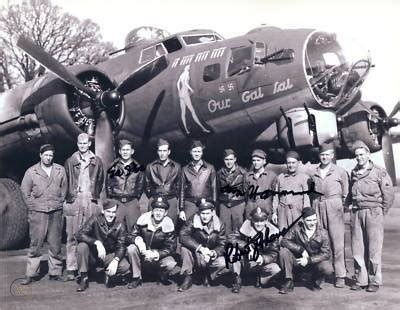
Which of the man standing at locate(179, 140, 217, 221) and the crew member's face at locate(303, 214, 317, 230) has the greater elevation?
the man standing at locate(179, 140, 217, 221)

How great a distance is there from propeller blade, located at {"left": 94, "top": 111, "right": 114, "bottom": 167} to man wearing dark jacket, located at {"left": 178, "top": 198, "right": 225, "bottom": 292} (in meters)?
2.75

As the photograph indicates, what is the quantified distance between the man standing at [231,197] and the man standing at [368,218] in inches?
67.9

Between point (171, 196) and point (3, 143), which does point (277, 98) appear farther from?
point (3, 143)

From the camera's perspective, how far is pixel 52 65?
8.94m

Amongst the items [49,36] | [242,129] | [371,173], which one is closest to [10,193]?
[242,129]

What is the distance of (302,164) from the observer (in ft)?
28.1

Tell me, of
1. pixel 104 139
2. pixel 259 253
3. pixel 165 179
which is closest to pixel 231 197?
pixel 165 179

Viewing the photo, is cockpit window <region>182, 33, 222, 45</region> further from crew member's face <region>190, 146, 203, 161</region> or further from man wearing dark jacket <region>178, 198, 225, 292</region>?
man wearing dark jacket <region>178, 198, 225, 292</region>

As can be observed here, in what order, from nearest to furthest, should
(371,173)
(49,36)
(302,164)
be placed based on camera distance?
(371,173)
(302,164)
(49,36)

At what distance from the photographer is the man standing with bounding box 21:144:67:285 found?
7344 mm

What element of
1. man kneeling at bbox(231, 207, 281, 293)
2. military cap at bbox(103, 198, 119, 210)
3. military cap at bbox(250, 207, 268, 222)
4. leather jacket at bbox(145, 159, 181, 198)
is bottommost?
man kneeling at bbox(231, 207, 281, 293)

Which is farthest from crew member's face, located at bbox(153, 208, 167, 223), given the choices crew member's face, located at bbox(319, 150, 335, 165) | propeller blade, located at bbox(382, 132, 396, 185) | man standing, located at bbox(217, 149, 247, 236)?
propeller blade, located at bbox(382, 132, 396, 185)

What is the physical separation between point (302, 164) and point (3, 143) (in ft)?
19.8
